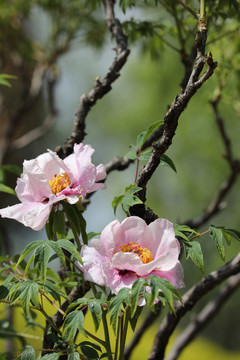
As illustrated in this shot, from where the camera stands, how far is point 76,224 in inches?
26.9

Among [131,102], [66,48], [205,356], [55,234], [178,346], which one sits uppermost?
[131,102]

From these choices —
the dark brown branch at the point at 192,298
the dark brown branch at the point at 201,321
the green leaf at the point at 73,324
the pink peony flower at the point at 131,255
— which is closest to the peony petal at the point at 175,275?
the pink peony flower at the point at 131,255

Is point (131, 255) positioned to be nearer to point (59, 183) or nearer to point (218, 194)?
point (59, 183)

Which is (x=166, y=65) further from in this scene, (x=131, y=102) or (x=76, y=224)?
(x=76, y=224)

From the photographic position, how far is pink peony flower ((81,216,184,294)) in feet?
2.02

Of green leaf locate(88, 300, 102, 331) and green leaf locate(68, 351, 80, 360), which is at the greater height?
green leaf locate(88, 300, 102, 331)

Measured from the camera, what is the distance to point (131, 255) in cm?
61

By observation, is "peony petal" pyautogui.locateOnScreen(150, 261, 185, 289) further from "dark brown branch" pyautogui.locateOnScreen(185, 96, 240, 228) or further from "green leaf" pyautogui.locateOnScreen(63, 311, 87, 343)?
"dark brown branch" pyautogui.locateOnScreen(185, 96, 240, 228)

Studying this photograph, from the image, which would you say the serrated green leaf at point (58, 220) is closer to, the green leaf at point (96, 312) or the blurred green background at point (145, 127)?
the green leaf at point (96, 312)

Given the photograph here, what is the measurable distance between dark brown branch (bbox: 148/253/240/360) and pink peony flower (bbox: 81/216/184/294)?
28 cm

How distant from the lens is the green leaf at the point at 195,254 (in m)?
0.63

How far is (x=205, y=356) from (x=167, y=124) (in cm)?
416

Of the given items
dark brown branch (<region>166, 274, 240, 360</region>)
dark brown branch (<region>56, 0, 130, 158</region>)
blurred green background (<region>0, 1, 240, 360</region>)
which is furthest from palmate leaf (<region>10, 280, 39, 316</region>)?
blurred green background (<region>0, 1, 240, 360</region>)

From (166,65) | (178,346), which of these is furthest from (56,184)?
(166,65)
